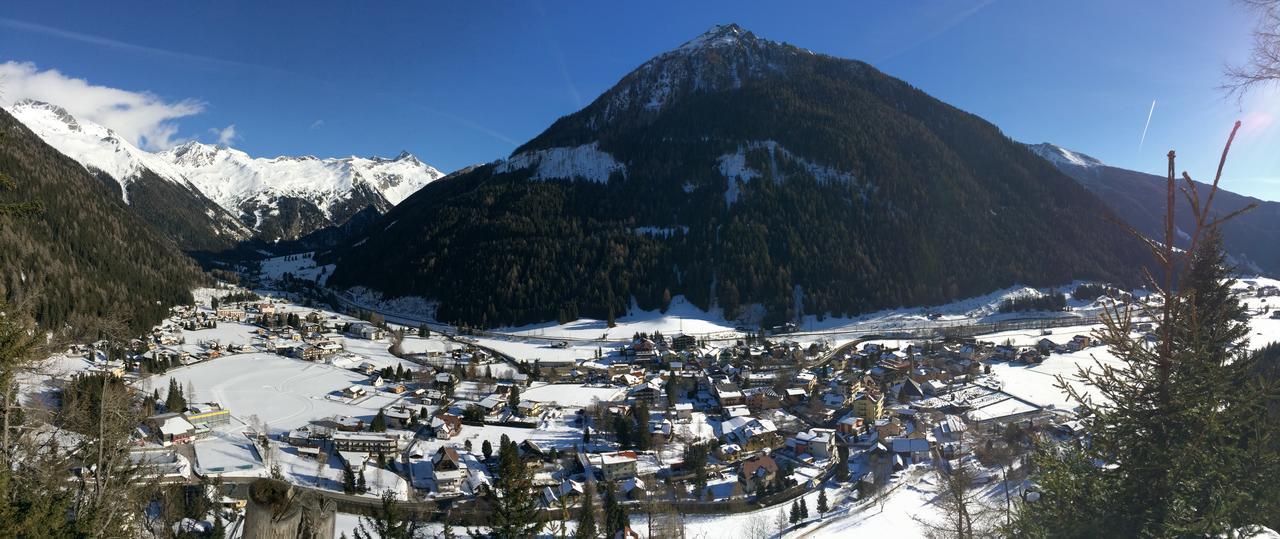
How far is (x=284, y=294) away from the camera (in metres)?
103

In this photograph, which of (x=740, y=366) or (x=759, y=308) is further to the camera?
(x=759, y=308)

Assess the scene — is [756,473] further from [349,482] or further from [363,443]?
[363,443]

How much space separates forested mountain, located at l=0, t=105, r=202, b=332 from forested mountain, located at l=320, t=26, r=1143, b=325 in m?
30.6

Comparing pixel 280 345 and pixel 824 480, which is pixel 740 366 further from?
pixel 280 345

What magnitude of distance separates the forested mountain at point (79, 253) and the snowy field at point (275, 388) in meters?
13.8

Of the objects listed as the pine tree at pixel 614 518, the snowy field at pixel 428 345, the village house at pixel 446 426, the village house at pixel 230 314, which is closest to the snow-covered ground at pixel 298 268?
the village house at pixel 230 314

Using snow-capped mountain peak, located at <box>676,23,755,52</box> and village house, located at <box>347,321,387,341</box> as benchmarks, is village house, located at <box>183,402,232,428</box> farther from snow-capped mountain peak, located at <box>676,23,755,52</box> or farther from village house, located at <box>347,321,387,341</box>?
snow-capped mountain peak, located at <box>676,23,755,52</box>

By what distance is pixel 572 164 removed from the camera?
118562 millimetres

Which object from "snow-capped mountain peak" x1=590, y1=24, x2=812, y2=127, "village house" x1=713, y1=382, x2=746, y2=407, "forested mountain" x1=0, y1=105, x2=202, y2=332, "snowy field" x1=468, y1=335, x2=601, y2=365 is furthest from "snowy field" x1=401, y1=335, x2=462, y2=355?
"snow-capped mountain peak" x1=590, y1=24, x2=812, y2=127

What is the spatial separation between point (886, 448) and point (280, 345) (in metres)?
56.7

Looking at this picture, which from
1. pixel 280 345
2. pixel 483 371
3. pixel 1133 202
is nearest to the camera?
pixel 483 371

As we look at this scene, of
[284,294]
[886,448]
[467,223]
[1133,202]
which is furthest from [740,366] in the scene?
[1133,202]

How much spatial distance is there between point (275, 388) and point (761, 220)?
2717 inches

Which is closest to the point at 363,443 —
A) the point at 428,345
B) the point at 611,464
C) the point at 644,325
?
the point at 611,464
